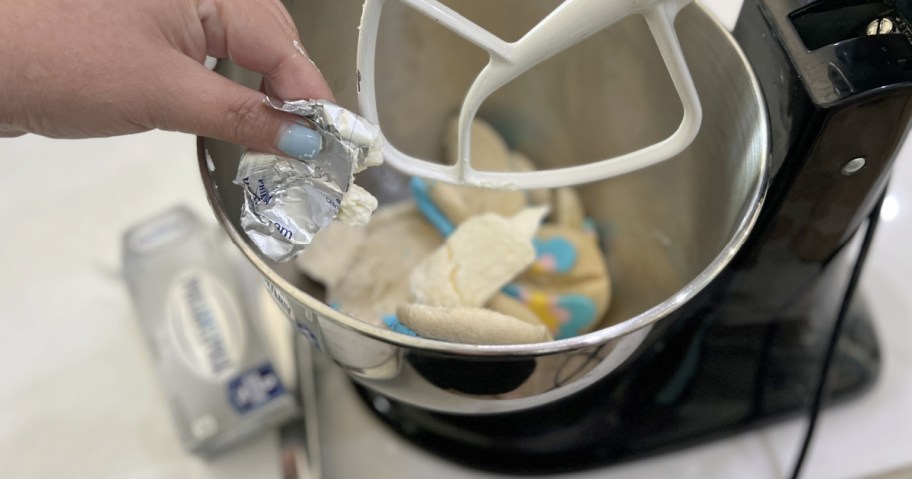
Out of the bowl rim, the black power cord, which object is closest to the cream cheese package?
the bowl rim

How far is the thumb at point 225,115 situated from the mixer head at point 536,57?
0.16ft

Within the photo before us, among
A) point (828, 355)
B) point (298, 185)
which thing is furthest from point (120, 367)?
point (828, 355)

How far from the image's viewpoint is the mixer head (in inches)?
11.1

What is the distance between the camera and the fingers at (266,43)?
0.28 m

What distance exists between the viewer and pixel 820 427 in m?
→ 0.44

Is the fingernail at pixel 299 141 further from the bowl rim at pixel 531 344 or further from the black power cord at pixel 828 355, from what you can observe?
the black power cord at pixel 828 355

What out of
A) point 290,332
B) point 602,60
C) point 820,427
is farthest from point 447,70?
point 820,427

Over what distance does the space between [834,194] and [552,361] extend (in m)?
0.16

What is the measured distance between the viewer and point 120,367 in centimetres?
49

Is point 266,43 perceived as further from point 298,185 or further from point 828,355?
point 828,355

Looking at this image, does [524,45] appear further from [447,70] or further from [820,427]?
[820,427]

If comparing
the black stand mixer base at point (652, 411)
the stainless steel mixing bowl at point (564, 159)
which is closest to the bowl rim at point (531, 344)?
→ the stainless steel mixing bowl at point (564, 159)

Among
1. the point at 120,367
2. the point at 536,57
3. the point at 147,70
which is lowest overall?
the point at 120,367

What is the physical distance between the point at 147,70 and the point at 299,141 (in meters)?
0.06
